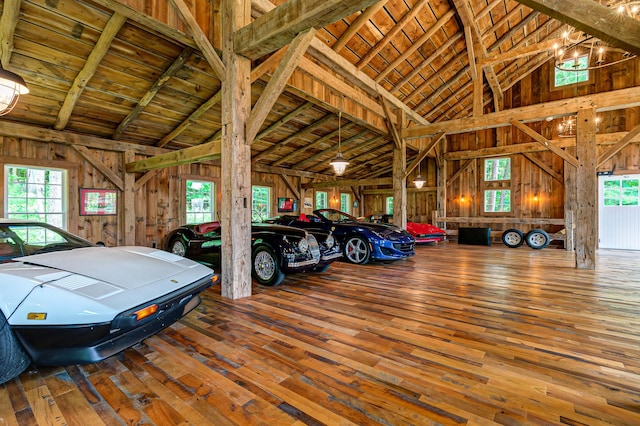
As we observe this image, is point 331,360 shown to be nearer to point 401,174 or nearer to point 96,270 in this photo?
point 96,270

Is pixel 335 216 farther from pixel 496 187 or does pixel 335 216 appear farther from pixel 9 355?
pixel 496 187

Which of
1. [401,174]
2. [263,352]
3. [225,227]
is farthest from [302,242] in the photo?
[401,174]

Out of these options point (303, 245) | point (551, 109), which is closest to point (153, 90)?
point (303, 245)

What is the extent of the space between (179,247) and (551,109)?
7.95 meters

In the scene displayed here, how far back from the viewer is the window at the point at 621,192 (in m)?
8.94

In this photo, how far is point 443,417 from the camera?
155 centimetres

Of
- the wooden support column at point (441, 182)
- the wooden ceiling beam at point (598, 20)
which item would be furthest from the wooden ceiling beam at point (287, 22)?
the wooden support column at point (441, 182)

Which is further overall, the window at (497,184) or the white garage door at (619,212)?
the window at (497,184)

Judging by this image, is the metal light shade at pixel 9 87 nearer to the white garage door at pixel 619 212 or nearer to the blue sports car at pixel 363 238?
the blue sports car at pixel 363 238

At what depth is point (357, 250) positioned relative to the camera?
6.13 meters

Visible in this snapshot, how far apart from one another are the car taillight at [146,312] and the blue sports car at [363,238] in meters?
4.03

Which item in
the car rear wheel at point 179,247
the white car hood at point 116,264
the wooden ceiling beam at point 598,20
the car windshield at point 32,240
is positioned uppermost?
the wooden ceiling beam at point 598,20

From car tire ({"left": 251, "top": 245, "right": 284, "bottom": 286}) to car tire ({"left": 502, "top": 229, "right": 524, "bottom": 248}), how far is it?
845 cm

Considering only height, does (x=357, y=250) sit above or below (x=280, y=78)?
below
